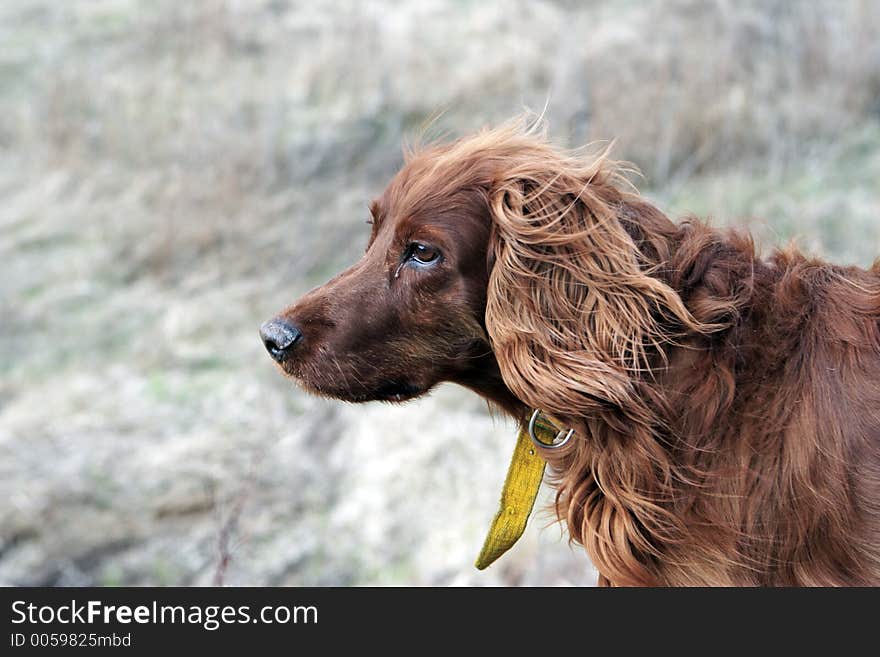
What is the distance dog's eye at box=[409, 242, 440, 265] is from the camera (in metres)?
3.20

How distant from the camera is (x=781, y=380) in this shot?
288 cm

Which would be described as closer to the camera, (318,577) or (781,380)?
(781,380)

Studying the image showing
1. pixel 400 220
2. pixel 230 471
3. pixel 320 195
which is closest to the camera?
pixel 400 220

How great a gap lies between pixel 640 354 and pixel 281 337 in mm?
1248

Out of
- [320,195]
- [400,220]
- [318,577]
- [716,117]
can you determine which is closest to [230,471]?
[318,577]

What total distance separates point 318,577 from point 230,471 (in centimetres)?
105

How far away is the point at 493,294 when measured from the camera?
3080mm

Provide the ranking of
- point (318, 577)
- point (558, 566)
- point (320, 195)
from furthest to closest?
point (320, 195) → point (318, 577) → point (558, 566)

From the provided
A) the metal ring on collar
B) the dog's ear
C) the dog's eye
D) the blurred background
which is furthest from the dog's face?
the blurred background

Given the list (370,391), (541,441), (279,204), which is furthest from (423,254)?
(279,204)

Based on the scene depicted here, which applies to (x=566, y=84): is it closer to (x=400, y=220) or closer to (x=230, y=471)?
(x=230, y=471)

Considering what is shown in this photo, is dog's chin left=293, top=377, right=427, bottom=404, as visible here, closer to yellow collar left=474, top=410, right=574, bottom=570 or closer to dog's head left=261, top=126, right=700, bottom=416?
dog's head left=261, top=126, right=700, bottom=416

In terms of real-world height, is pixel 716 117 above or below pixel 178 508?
above
